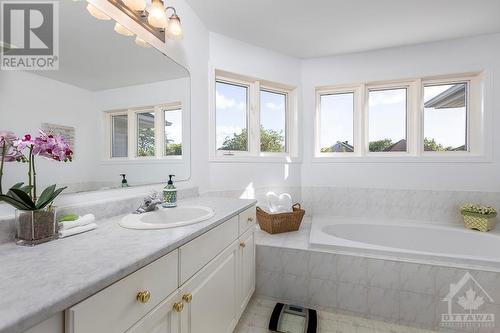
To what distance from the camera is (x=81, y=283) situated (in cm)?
53

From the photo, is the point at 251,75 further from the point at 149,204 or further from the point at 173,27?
the point at 149,204

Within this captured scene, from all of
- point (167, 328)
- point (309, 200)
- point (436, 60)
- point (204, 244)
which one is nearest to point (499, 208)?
point (436, 60)

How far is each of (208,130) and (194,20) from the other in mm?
938

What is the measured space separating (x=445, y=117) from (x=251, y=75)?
2172 millimetres

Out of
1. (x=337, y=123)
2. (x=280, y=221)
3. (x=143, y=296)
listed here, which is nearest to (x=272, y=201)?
(x=280, y=221)

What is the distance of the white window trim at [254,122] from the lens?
2248 mm

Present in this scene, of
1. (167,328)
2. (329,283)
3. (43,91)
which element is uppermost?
(43,91)

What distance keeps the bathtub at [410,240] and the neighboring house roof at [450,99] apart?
4.20 feet

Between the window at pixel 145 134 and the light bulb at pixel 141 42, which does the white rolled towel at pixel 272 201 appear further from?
the light bulb at pixel 141 42

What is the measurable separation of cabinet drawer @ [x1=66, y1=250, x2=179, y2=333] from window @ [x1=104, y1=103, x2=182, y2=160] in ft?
2.46

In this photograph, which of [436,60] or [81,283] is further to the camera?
[436,60]

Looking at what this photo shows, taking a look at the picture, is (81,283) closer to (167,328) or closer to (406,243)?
(167,328)

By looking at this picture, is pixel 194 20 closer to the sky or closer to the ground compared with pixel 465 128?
closer to the sky

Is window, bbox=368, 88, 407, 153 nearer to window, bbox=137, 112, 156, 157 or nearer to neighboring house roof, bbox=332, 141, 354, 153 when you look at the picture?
neighboring house roof, bbox=332, 141, 354, 153
